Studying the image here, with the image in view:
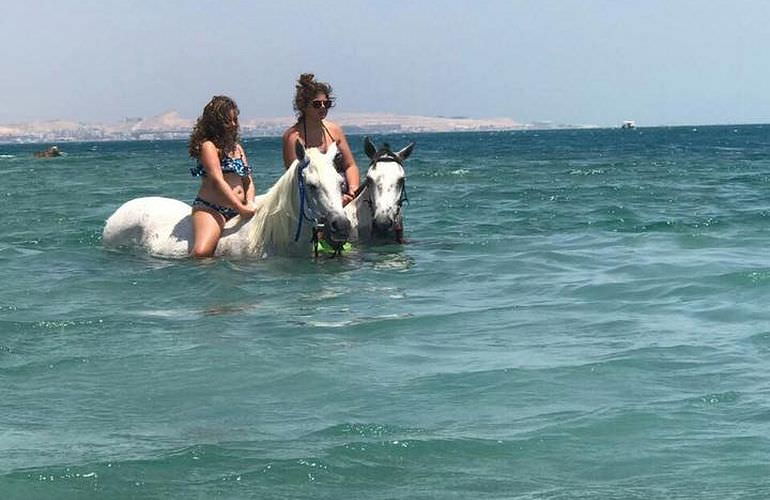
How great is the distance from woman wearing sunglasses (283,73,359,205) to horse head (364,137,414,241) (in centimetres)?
30

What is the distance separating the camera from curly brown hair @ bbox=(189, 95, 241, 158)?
374 inches

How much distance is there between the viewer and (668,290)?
7.94 metres

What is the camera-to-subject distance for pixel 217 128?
9.56 m

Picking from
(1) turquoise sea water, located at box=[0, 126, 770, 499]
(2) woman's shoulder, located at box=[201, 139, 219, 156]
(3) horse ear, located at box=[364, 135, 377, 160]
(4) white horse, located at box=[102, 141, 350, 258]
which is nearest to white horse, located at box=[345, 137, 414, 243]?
(3) horse ear, located at box=[364, 135, 377, 160]

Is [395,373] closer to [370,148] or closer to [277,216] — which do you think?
[277,216]

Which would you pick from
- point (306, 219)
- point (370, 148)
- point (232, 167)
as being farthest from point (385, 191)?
point (232, 167)

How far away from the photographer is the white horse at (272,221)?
355 inches

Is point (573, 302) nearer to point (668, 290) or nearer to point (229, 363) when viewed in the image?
point (668, 290)

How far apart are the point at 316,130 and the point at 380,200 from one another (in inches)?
35.3

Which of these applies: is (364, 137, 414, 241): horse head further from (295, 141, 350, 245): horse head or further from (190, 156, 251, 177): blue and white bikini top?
(190, 156, 251, 177): blue and white bikini top

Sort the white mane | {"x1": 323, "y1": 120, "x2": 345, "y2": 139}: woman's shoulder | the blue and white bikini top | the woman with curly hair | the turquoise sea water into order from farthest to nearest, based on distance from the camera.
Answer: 1. {"x1": 323, "y1": 120, "x2": 345, "y2": 139}: woman's shoulder
2. the blue and white bikini top
3. the woman with curly hair
4. the white mane
5. the turquoise sea water

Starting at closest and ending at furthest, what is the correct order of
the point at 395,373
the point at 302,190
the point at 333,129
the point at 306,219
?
1. the point at 395,373
2. the point at 302,190
3. the point at 306,219
4. the point at 333,129

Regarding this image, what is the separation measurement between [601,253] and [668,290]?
2376 mm

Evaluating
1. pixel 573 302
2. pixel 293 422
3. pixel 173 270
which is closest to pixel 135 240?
pixel 173 270
